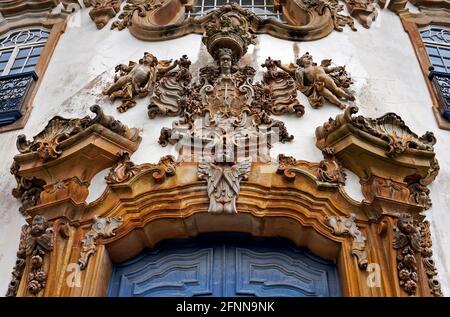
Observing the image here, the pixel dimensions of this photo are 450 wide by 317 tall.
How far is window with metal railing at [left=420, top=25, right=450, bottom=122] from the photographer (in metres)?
6.79

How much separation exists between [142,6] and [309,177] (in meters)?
4.34

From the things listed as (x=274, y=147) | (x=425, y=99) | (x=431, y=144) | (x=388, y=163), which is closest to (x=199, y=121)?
(x=274, y=147)

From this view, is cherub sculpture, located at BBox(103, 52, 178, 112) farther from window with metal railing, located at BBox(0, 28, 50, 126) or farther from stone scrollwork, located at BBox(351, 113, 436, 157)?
stone scrollwork, located at BBox(351, 113, 436, 157)

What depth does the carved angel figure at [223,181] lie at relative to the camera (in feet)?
16.7

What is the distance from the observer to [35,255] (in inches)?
187

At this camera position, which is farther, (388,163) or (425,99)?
(425,99)

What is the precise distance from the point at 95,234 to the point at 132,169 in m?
0.78

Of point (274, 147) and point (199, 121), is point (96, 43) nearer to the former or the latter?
point (199, 121)

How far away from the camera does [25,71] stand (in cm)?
784

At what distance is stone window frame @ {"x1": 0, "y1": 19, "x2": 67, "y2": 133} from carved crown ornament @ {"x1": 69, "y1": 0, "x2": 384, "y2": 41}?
617mm

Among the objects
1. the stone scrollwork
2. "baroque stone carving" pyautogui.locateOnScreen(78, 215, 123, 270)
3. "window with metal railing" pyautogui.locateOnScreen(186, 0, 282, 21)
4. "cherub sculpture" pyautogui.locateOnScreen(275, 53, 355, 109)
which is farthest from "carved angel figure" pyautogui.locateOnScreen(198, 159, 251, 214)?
"window with metal railing" pyautogui.locateOnScreen(186, 0, 282, 21)

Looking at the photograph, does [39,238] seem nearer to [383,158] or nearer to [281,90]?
[281,90]

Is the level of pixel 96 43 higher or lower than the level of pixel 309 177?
higher

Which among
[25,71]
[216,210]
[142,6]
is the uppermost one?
[142,6]
